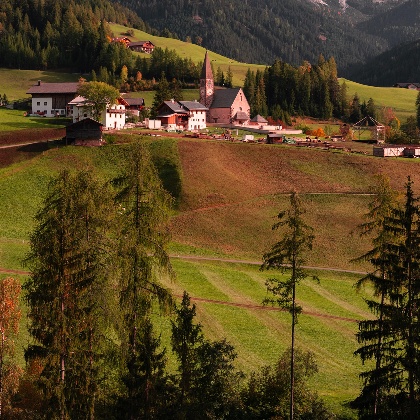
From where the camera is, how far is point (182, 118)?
124625mm

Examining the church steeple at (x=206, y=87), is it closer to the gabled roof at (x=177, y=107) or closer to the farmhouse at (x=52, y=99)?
the gabled roof at (x=177, y=107)

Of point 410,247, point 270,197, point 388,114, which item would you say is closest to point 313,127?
point 388,114

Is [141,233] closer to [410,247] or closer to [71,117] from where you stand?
[410,247]

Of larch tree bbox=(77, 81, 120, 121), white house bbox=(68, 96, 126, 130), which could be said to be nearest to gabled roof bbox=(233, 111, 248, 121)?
white house bbox=(68, 96, 126, 130)

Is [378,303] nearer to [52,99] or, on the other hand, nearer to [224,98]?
[52,99]

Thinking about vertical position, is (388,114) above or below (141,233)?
above

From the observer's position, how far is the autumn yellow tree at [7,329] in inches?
982

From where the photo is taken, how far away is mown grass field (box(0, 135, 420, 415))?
45156 millimetres

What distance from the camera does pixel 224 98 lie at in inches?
5699

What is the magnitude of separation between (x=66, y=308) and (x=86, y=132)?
7277 cm

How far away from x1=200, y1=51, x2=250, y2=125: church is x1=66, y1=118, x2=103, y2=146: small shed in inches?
2147

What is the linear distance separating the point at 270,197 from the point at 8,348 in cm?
5872

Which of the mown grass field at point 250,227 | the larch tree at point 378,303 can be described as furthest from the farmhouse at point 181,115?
the larch tree at point 378,303

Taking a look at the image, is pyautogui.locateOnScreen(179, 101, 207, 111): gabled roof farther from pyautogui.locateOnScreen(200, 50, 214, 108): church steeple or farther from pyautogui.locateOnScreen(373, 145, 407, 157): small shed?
pyautogui.locateOnScreen(373, 145, 407, 157): small shed
